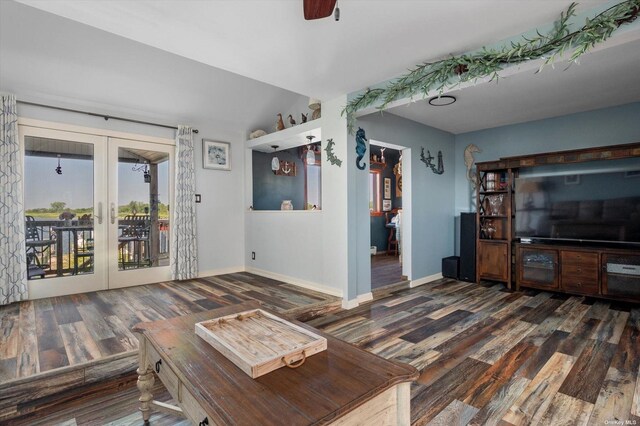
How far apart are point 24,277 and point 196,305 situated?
77.4 inches

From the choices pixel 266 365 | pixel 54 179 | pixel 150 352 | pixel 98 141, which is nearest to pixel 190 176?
pixel 98 141

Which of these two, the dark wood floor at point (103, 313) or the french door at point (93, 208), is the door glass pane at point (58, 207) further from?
the dark wood floor at point (103, 313)

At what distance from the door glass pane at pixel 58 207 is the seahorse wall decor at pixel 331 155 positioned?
9.75ft

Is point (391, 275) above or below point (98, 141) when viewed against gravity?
below

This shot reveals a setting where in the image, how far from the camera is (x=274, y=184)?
5844 millimetres

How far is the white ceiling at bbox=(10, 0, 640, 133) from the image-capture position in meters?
2.08

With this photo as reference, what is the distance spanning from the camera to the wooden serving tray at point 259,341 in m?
1.20

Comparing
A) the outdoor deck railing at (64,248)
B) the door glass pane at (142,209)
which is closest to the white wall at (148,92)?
the door glass pane at (142,209)

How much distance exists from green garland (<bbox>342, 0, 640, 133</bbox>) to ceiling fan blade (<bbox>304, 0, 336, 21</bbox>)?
56.8 inches

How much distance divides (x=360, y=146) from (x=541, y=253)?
292 cm

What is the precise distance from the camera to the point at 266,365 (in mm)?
1171

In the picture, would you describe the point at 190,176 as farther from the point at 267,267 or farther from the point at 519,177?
the point at 519,177

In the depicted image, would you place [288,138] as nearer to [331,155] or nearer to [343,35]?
[331,155]

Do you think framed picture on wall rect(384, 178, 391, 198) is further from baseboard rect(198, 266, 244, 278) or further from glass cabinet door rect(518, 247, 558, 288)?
baseboard rect(198, 266, 244, 278)
